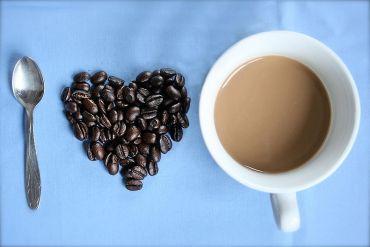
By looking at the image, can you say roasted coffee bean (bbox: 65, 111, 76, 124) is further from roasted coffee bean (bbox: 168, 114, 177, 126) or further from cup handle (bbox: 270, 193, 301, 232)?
cup handle (bbox: 270, 193, 301, 232)

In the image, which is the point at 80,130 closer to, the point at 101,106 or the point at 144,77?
the point at 101,106

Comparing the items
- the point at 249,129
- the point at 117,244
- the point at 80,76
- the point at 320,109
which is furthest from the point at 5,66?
the point at 320,109

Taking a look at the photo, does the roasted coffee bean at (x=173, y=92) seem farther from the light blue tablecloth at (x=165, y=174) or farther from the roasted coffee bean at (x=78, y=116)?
the roasted coffee bean at (x=78, y=116)

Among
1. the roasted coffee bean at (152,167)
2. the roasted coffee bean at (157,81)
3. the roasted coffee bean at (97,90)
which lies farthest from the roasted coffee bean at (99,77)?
the roasted coffee bean at (152,167)

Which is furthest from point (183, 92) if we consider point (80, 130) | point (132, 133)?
point (80, 130)

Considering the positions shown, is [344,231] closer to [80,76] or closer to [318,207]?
[318,207]

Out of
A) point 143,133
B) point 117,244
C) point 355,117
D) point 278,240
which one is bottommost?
point 117,244
